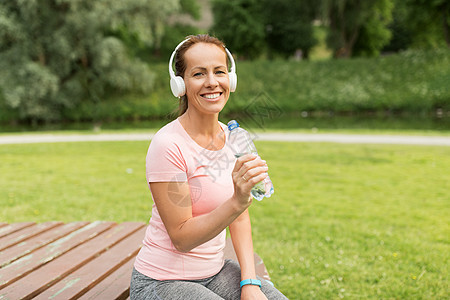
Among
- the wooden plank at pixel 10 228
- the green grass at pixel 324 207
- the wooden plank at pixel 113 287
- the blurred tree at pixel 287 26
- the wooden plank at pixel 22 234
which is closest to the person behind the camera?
the wooden plank at pixel 113 287

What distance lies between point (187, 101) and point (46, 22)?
82.3ft

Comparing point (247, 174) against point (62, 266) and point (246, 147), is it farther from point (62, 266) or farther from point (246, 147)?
point (62, 266)

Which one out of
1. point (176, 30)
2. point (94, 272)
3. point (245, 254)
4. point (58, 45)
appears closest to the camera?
point (245, 254)

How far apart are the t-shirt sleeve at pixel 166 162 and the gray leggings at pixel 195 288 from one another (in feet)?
1.57

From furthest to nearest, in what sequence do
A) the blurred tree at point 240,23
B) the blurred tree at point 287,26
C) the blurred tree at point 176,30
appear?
1. the blurred tree at point 176,30
2. the blurred tree at point 287,26
3. the blurred tree at point 240,23

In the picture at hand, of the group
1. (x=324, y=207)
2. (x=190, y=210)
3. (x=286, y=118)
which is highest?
(x=190, y=210)

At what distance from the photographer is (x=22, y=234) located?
10.9 feet

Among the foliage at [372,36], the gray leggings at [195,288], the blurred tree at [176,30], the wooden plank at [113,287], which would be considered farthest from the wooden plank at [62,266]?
the foliage at [372,36]

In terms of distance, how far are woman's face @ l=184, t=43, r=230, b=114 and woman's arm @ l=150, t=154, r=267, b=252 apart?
0.39 m

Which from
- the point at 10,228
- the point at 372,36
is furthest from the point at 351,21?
the point at 10,228

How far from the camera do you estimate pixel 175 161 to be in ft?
6.02

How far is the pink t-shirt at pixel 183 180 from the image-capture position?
1.83 metres

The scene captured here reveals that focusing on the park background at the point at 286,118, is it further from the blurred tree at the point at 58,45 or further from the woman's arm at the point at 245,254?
the woman's arm at the point at 245,254

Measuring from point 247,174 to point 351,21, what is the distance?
35.5 metres
